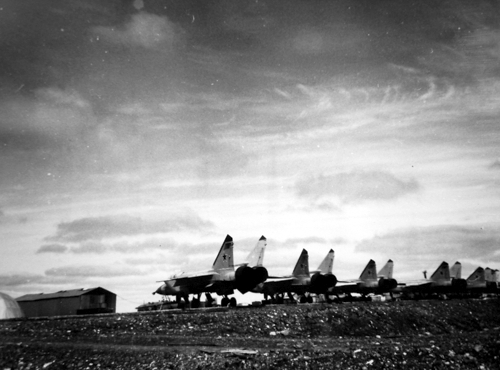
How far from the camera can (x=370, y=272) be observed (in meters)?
41.9

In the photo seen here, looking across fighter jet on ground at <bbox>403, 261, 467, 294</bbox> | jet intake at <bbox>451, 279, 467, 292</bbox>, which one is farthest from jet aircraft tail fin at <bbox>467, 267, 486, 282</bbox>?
jet intake at <bbox>451, 279, 467, 292</bbox>

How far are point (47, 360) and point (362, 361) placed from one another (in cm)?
938

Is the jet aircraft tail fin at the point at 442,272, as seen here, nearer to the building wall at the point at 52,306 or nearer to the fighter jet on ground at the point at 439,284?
the fighter jet on ground at the point at 439,284

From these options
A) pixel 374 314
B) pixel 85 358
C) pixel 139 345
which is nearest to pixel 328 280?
pixel 374 314

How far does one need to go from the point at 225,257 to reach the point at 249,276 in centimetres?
249

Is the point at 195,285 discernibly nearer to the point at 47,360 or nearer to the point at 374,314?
the point at 374,314

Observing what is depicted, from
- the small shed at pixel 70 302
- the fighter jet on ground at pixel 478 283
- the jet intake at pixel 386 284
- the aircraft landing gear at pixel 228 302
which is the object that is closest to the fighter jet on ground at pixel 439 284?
the fighter jet on ground at pixel 478 283

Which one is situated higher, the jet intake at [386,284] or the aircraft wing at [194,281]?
the aircraft wing at [194,281]

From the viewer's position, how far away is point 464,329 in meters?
19.2

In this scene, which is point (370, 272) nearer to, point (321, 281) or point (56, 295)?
point (321, 281)

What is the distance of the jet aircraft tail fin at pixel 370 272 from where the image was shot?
137 feet

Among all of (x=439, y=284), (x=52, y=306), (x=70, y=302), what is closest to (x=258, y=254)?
(x=70, y=302)

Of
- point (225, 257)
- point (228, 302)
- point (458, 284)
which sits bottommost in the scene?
point (458, 284)

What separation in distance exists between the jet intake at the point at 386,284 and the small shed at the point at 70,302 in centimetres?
3126
